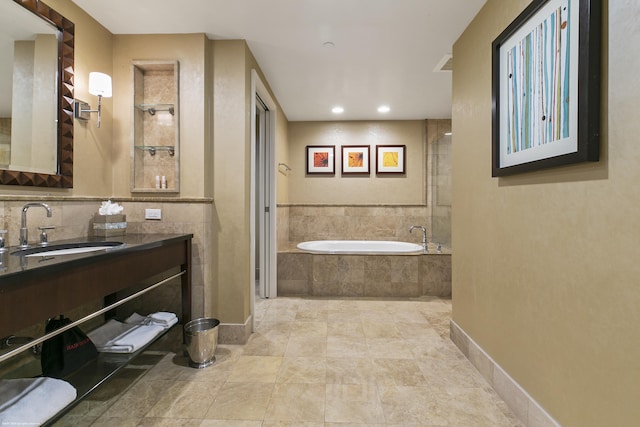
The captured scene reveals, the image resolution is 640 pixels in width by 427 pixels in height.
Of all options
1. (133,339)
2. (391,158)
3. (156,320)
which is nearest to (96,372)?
(133,339)

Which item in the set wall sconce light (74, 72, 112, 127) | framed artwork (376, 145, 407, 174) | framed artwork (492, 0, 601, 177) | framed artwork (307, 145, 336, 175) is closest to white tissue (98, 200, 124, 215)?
wall sconce light (74, 72, 112, 127)

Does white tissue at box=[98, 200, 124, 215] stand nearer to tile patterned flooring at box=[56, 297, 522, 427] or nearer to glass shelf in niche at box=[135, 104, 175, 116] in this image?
glass shelf in niche at box=[135, 104, 175, 116]

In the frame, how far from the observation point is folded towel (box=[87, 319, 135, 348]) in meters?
1.76

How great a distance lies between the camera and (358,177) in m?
4.74

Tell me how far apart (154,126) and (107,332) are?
1.54 m

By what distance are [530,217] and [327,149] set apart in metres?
3.53

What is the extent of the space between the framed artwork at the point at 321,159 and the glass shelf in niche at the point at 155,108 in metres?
2.59

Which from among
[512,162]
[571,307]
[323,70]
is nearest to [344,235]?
[323,70]

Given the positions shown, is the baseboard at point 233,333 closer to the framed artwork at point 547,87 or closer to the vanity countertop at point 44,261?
the vanity countertop at point 44,261

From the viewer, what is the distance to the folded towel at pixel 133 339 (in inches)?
66.8

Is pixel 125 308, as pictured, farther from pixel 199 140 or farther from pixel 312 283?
pixel 312 283

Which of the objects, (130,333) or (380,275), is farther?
(380,275)

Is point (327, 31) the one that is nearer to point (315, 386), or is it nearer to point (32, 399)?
point (315, 386)

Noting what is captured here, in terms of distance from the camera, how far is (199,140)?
2307 mm
